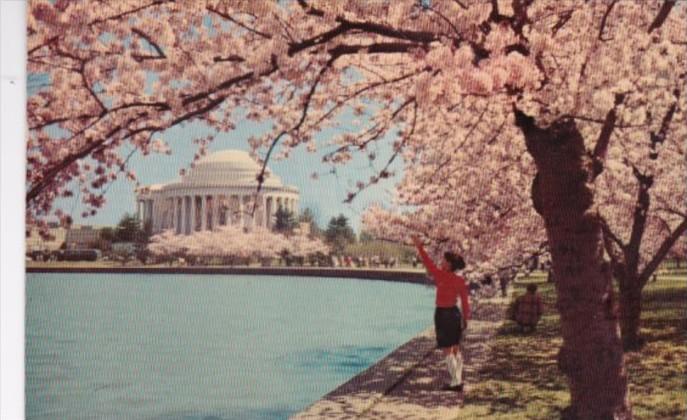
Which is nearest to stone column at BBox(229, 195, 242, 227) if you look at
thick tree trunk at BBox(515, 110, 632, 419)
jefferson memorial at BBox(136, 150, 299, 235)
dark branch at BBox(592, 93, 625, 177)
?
jefferson memorial at BBox(136, 150, 299, 235)

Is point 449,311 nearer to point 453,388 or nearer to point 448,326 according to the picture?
point 448,326

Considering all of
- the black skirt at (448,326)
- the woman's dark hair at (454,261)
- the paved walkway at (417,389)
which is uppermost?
the woman's dark hair at (454,261)

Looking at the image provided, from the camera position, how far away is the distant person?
2184 mm

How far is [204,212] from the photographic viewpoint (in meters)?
2.32

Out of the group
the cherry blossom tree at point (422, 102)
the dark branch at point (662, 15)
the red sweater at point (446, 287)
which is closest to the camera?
the cherry blossom tree at point (422, 102)

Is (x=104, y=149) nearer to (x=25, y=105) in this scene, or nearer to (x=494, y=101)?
(x=25, y=105)

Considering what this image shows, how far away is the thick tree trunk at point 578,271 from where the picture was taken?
2205 mm

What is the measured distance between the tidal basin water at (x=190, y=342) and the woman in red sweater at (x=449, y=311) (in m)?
0.06

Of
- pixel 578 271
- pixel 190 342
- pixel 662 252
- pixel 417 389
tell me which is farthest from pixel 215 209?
pixel 662 252

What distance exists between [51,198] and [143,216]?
276 mm

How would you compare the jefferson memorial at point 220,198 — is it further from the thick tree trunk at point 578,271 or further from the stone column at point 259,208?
the thick tree trunk at point 578,271

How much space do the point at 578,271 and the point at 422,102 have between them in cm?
68

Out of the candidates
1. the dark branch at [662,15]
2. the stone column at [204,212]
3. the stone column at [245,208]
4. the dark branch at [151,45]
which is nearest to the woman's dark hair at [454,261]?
the stone column at [245,208]

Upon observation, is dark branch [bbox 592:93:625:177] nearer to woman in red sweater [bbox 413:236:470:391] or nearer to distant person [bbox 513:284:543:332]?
distant person [bbox 513:284:543:332]
